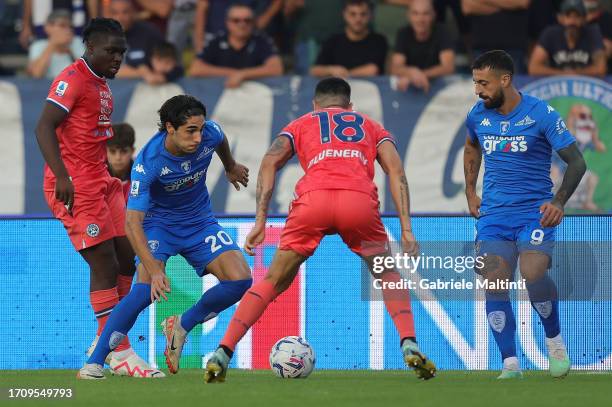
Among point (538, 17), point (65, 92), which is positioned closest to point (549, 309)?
point (65, 92)

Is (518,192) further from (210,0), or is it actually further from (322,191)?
(210,0)

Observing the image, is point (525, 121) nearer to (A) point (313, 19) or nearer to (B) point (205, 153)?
(B) point (205, 153)

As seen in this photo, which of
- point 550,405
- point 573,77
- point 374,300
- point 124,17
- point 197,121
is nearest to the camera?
point 550,405

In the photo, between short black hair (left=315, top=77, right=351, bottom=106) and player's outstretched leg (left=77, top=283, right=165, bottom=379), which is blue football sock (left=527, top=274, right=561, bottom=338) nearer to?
short black hair (left=315, top=77, right=351, bottom=106)

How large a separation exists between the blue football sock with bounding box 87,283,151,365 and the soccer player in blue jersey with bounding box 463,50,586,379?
8.24 ft

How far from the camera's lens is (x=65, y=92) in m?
9.43

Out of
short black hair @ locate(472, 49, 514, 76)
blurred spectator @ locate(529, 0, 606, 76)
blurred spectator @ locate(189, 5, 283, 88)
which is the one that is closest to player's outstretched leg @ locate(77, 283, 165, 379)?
short black hair @ locate(472, 49, 514, 76)

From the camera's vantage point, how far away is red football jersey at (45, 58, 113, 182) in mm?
9469

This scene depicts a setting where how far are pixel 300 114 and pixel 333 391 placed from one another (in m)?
6.32

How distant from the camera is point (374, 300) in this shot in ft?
36.3

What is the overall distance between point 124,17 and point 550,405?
29.9 ft

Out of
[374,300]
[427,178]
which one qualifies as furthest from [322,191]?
[427,178]

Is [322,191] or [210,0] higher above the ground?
[210,0]

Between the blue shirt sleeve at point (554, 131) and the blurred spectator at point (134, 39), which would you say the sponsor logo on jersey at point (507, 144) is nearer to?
the blue shirt sleeve at point (554, 131)
